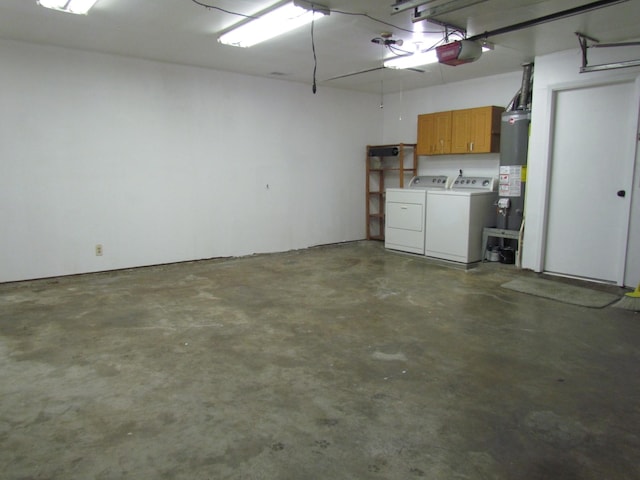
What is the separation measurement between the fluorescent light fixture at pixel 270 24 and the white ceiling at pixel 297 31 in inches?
4.4

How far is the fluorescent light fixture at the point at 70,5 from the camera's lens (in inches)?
137

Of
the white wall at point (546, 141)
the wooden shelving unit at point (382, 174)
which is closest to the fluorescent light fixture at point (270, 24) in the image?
the white wall at point (546, 141)

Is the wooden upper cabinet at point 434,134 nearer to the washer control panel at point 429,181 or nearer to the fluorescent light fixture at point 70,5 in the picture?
the washer control panel at point 429,181

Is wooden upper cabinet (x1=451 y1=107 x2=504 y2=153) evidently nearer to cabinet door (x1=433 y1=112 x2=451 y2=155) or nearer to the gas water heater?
cabinet door (x1=433 y1=112 x2=451 y2=155)

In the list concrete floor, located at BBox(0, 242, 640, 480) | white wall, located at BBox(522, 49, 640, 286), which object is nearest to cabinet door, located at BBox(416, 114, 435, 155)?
white wall, located at BBox(522, 49, 640, 286)

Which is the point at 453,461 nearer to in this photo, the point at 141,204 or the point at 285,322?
the point at 285,322

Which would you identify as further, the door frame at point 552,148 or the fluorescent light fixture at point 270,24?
the door frame at point 552,148

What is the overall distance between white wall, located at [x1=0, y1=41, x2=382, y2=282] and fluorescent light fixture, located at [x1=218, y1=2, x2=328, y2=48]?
5.32ft

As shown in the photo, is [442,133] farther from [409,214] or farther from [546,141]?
[546,141]

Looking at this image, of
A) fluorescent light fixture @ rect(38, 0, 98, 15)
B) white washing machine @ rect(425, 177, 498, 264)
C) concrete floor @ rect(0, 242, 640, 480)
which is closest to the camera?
concrete floor @ rect(0, 242, 640, 480)

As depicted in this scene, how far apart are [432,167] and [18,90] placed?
18.6 feet

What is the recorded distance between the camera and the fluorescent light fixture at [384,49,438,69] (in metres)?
4.98

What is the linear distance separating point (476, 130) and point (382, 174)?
208 centimetres

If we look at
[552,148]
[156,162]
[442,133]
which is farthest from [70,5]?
[552,148]
